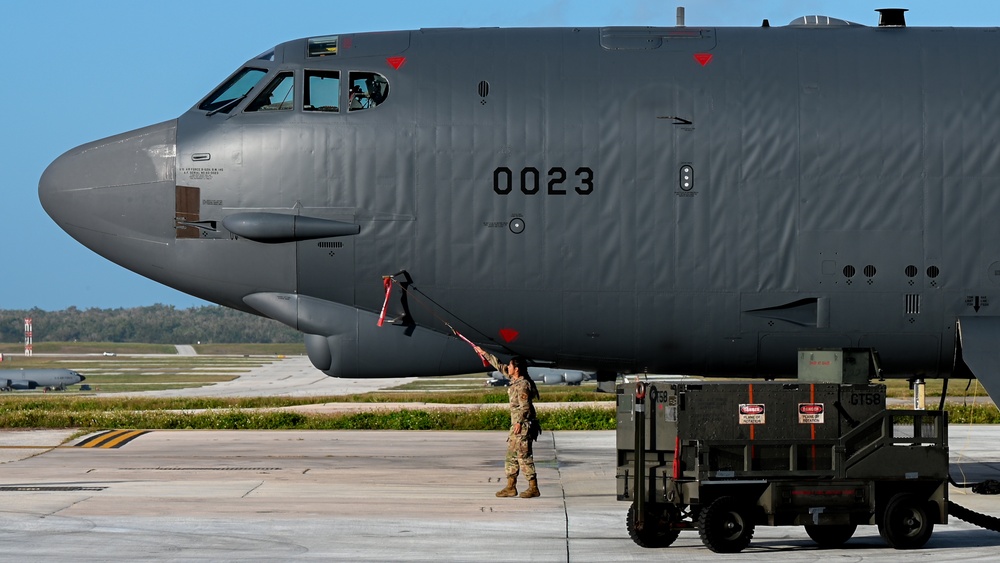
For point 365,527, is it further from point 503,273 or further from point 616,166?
point 616,166

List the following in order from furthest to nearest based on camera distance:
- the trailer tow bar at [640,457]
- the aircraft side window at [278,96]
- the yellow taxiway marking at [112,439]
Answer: the yellow taxiway marking at [112,439]
the aircraft side window at [278,96]
the trailer tow bar at [640,457]

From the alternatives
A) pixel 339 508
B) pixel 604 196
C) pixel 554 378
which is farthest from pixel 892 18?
pixel 554 378

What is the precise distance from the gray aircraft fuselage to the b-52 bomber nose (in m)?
0.03

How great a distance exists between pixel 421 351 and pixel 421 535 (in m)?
2.39

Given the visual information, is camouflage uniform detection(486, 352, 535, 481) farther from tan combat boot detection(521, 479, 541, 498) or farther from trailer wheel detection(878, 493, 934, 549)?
trailer wheel detection(878, 493, 934, 549)

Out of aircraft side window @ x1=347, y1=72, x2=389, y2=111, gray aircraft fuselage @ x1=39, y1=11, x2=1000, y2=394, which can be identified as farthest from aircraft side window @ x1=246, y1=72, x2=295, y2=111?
aircraft side window @ x1=347, y1=72, x2=389, y2=111

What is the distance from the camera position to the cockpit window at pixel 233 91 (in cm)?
1468

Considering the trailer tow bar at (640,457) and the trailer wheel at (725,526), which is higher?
the trailer tow bar at (640,457)

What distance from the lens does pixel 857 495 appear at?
12.5 metres

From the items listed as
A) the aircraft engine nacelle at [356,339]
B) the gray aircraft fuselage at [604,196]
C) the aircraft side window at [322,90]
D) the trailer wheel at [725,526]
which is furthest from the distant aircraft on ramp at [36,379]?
the trailer wheel at [725,526]

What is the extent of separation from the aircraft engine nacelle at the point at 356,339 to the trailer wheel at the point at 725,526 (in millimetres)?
3788

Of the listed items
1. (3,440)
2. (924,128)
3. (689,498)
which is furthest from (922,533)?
(3,440)

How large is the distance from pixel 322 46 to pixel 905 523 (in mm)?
8740

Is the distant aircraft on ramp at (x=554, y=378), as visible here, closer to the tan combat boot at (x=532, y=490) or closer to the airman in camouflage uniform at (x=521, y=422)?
the tan combat boot at (x=532, y=490)
